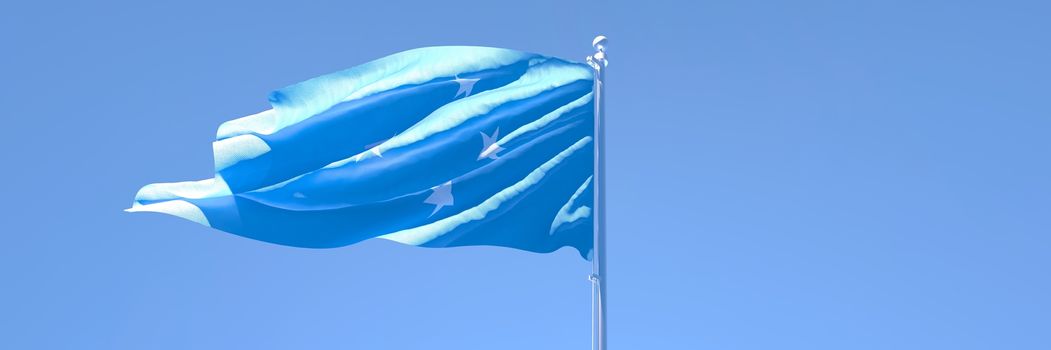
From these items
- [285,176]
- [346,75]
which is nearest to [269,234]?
[285,176]

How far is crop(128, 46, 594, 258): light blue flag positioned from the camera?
12.2 m

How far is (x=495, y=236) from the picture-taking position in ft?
42.4

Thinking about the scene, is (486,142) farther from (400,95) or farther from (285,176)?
(285,176)

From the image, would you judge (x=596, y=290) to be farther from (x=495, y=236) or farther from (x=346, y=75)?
(x=346, y=75)

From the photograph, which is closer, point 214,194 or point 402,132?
point 214,194

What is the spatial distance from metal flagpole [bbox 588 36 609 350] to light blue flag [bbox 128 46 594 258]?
0.57 ft

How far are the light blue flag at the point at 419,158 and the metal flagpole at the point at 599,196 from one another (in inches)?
6.9

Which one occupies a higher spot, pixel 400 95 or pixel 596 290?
pixel 400 95

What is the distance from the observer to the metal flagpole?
41.8ft

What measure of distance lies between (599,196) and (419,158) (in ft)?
5.23

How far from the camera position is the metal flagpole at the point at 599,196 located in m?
12.7

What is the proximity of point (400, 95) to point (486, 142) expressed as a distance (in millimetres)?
882

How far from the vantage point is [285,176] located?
12.4 metres

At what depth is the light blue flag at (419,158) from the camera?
12.2 m
